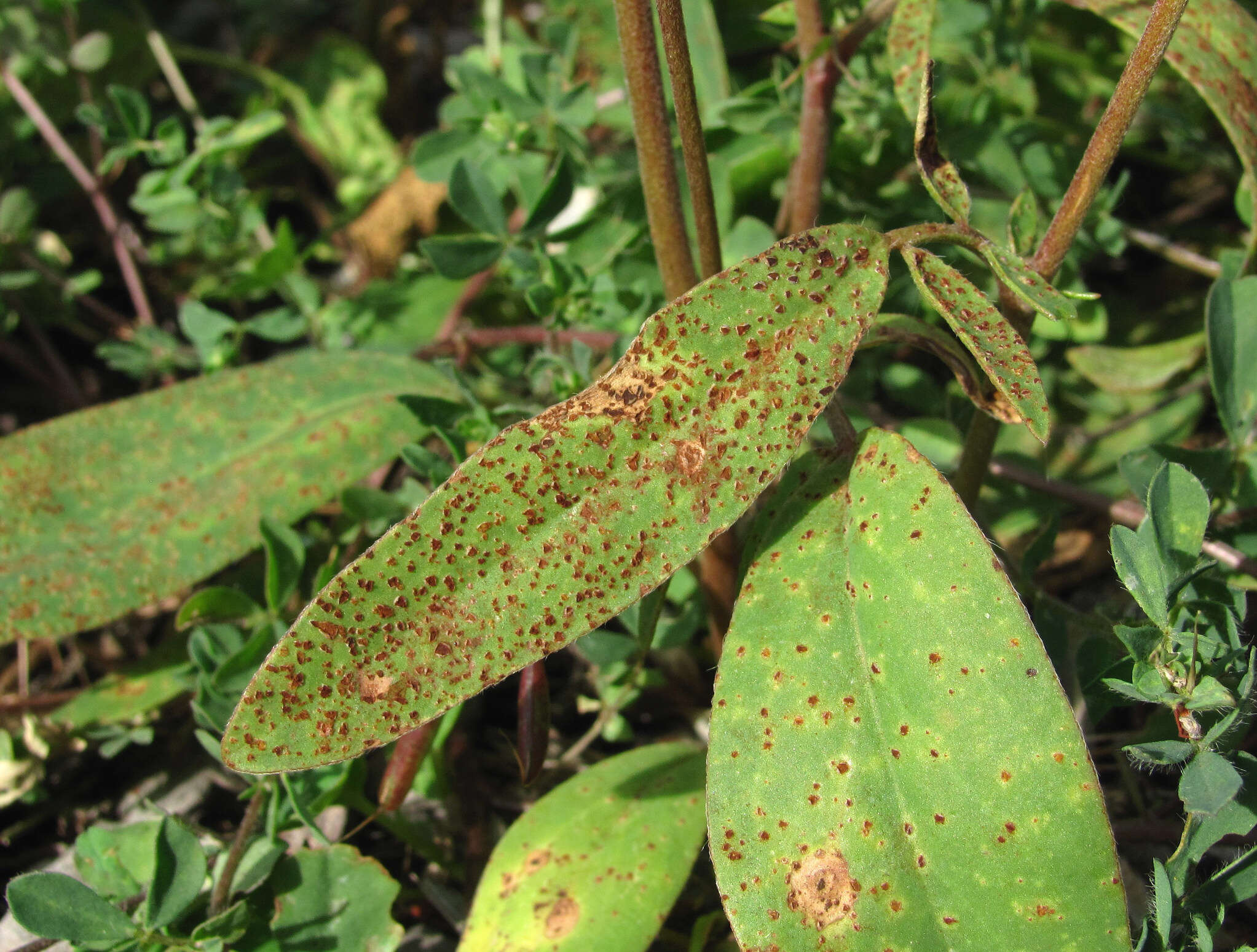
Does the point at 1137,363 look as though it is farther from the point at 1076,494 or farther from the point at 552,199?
the point at 552,199

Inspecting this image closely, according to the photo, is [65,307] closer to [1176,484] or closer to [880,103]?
[880,103]

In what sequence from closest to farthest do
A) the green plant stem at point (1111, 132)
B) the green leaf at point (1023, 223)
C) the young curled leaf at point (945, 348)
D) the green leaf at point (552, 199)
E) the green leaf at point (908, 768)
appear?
the green leaf at point (908, 768) < the green plant stem at point (1111, 132) < the young curled leaf at point (945, 348) < the green leaf at point (1023, 223) < the green leaf at point (552, 199)

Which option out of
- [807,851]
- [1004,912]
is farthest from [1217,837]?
[807,851]

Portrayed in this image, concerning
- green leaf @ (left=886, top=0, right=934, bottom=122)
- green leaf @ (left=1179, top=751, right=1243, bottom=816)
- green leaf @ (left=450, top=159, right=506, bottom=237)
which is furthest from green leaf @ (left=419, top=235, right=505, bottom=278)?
green leaf @ (left=1179, top=751, right=1243, bottom=816)

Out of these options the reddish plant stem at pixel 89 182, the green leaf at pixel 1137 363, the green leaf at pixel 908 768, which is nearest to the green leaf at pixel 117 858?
the green leaf at pixel 908 768

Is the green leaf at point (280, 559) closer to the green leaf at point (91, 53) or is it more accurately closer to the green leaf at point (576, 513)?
the green leaf at point (576, 513)
